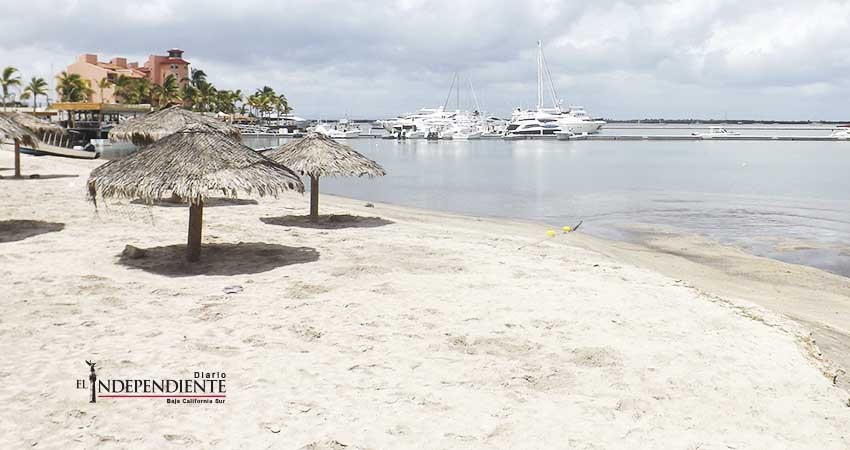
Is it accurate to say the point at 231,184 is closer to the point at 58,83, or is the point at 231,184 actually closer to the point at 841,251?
the point at 841,251

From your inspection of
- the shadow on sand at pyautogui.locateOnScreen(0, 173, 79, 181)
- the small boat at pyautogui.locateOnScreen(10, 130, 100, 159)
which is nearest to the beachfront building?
the small boat at pyautogui.locateOnScreen(10, 130, 100, 159)

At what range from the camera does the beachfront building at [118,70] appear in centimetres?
7806

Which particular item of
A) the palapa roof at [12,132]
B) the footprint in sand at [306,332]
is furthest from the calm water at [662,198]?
the palapa roof at [12,132]

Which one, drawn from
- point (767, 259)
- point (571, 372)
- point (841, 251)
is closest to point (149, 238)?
point (571, 372)

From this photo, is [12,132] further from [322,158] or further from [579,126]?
[579,126]

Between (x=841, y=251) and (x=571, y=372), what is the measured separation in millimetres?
13857

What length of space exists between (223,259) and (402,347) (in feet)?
15.5

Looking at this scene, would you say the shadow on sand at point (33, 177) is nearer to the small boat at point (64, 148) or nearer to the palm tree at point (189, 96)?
the small boat at point (64, 148)

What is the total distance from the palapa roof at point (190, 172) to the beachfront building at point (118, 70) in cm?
6927

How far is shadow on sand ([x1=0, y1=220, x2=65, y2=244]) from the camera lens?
11.2 m

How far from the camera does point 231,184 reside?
9.41 meters

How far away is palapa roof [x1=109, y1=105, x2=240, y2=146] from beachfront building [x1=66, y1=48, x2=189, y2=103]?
5922cm

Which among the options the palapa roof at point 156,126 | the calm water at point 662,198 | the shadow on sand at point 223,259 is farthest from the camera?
the calm water at point 662,198

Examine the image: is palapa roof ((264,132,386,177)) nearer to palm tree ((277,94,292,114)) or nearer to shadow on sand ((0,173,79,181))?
shadow on sand ((0,173,79,181))
